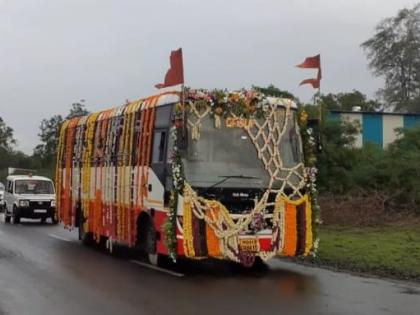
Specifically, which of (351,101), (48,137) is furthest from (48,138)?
(351,101)

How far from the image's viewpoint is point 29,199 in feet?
91.7

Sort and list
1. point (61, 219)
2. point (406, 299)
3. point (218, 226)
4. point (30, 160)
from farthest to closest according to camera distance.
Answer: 1. point (30, 160)
2. point (61, 219)
3. point (218, 226)
4. point (406, 299)

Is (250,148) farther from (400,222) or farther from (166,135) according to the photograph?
(400,222)

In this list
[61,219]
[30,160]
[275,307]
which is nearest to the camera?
[275,307]

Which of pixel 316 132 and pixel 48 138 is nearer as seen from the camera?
pixel 316 132

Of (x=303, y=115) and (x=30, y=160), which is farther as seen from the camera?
(x=30, y=160)

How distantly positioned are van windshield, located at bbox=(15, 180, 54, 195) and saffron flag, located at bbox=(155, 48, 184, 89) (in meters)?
16.8

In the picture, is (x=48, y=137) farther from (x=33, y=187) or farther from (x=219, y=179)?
(x=219, y=179)

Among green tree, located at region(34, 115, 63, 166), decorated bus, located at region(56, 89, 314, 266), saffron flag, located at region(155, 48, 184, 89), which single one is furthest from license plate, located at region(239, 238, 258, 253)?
green tree, located at region(34, 115, 63, 166)

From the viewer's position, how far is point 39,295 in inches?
418

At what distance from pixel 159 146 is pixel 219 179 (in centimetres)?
145

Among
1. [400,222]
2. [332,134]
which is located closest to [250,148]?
[400,222]

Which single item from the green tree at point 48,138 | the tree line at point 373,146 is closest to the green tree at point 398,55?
the tree line at point 373,146

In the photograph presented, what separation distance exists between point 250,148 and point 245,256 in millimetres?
1967
